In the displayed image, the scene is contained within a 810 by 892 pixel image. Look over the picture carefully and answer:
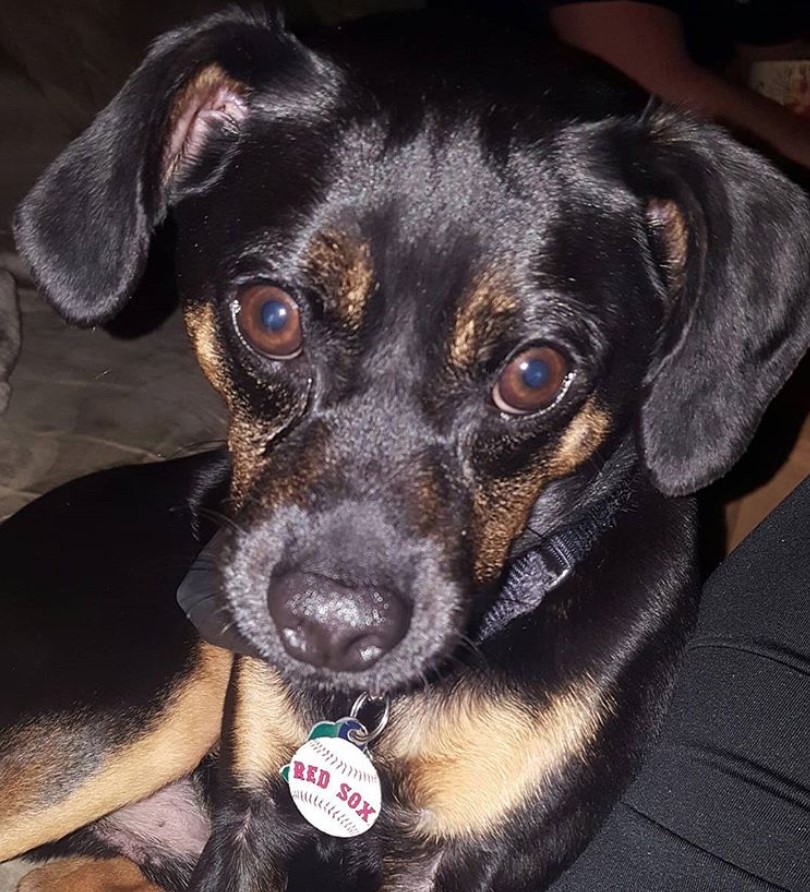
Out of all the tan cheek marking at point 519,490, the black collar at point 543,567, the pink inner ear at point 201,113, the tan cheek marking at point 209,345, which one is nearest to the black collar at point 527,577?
the black collar at point 543,567

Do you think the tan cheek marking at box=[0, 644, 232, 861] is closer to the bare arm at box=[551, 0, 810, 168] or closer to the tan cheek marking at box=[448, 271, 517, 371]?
the tan cheek marking at box=[448, 271, 517, 371]

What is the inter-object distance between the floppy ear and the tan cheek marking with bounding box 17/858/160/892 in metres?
1.16

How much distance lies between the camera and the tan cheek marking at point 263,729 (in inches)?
74.4

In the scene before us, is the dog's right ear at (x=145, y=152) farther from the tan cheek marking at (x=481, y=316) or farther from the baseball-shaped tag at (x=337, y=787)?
the baseball-shaped tag at (x=337, y=787)

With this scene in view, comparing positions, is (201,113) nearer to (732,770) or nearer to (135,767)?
(135,767)

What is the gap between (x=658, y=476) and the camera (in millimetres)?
1680

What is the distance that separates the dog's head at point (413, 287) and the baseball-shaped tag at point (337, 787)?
30 centimetres

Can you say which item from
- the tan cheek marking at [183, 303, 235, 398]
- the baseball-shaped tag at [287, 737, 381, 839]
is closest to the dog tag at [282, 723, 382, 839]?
the baseball-shaped tag at [287, 737, 381, 839]

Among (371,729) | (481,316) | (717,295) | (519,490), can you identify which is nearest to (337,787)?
(371,729)

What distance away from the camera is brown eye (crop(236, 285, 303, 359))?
153 centimetres

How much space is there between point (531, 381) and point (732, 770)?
618mm

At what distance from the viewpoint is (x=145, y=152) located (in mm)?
1621

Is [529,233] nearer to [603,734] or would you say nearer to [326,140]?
[326,140]

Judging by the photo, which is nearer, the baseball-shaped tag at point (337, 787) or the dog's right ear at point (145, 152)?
the dog's right ear at point (145, 152)
